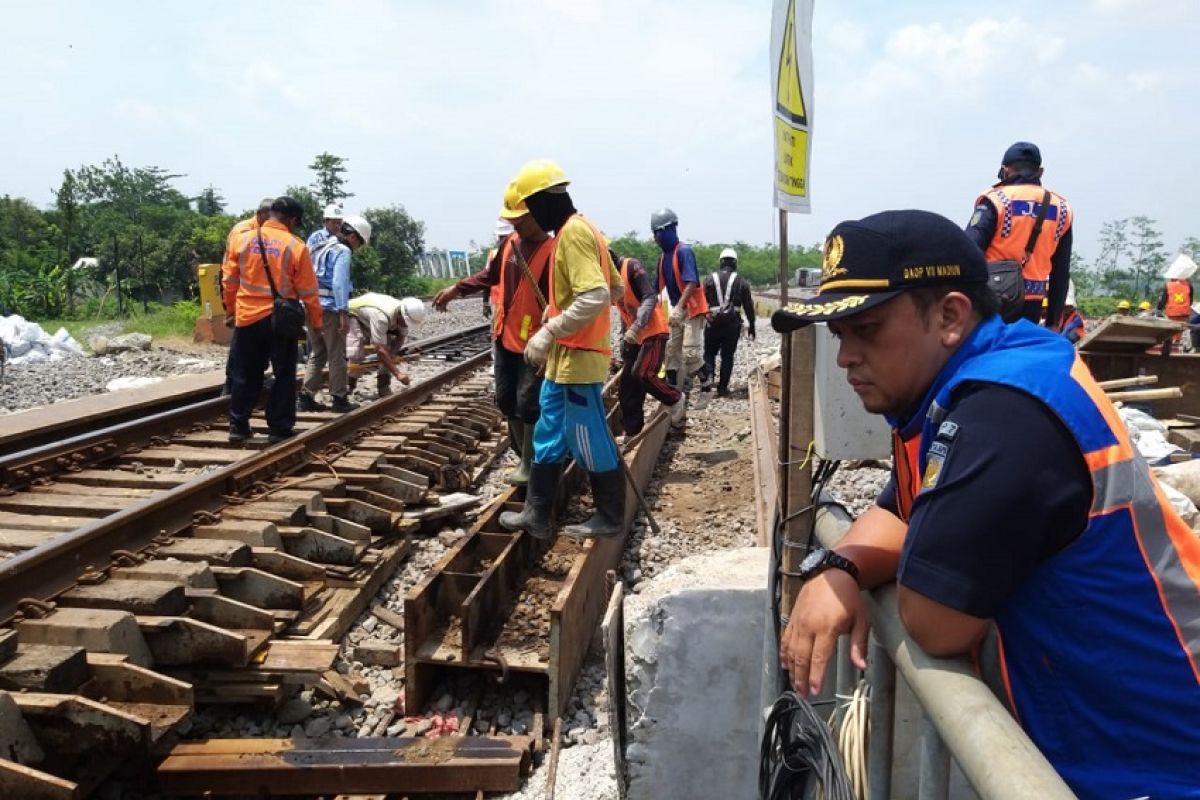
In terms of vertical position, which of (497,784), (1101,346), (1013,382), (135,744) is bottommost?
(497,784)

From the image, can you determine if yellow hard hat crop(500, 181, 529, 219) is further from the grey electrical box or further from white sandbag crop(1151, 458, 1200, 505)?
white sandbag crop(1151, 458, 1200, 505)

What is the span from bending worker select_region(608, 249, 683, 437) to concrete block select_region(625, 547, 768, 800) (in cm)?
467

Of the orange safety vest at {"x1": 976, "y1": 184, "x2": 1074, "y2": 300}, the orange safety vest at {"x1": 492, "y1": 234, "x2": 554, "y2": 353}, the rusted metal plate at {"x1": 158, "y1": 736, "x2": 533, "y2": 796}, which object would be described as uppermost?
the orange safety vest at {"x1": 976, "y1": 184, "x2": 1074, "y2": 300}

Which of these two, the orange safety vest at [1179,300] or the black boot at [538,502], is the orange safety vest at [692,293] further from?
the orange safety vest at [1179,300]

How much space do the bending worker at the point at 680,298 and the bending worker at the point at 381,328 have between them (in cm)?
290

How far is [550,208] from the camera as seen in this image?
4562mm

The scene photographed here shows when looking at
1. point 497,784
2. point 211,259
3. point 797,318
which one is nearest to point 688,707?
point 497,784

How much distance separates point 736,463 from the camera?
25.3 ft

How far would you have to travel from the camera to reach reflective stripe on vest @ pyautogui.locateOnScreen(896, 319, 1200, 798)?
3.98ft

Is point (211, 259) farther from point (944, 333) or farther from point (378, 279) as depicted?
point (944, 333)

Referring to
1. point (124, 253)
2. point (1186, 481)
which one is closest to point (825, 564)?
point (1186, 481)

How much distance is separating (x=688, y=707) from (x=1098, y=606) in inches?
68.2

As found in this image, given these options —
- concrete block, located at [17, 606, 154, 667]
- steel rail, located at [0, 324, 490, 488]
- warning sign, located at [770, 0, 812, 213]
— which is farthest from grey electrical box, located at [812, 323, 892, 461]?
steel rail, located at [0, 324, 490, 488]

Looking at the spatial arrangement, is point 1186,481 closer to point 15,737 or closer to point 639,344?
point 639,344
